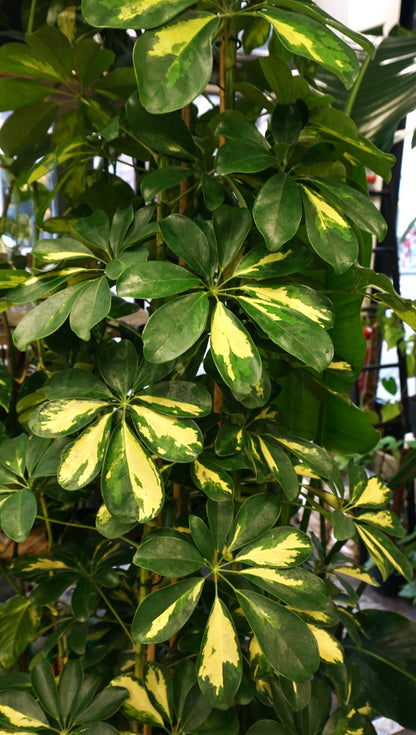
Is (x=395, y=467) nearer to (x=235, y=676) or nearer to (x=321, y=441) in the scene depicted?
(x=321, y=441)

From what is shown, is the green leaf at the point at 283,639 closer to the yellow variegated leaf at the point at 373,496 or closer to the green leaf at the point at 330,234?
the yellow variegated leaf at the point at 373,496

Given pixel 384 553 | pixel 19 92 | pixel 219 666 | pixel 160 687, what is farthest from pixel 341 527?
pixel 19 92

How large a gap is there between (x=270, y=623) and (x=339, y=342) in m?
0.54

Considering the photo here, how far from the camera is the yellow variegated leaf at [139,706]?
0.70 meters

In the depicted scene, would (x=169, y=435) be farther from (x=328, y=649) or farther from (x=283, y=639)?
(x=328, y=649)

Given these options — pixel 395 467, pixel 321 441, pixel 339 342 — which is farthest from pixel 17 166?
pixel 395 467

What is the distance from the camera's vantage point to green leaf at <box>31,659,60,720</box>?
0.68 m

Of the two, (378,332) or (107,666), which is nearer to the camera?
(107,666)

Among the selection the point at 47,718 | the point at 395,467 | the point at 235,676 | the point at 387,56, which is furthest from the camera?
the point at 395,467

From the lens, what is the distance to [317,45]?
0.45m

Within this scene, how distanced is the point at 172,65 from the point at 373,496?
59 centimetres

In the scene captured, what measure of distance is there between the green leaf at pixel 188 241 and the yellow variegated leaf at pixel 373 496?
1.30ft

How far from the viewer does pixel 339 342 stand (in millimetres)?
963

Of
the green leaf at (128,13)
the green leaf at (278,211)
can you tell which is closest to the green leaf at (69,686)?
the green leaf at (278,211)
